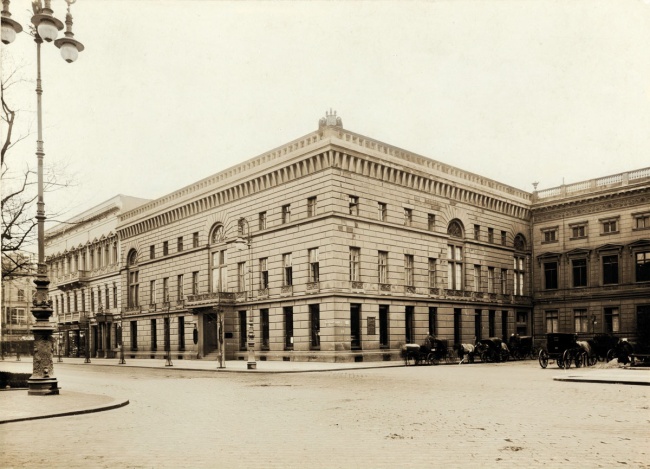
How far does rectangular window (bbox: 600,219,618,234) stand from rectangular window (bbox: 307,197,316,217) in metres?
26.4

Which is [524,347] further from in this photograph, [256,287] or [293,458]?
[293,458]

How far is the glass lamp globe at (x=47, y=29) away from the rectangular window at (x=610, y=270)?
154ft

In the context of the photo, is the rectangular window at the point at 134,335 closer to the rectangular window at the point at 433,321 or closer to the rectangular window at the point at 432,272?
the rectangular window at the point at 433,321

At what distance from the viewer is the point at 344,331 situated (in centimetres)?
3697

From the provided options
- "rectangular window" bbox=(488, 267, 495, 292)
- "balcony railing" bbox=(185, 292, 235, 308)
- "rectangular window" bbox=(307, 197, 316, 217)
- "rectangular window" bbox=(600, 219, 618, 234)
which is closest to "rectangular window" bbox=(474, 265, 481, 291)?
"rectangular window" bbox=(488, 267, 495, 292)

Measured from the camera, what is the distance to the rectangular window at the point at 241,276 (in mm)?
44562

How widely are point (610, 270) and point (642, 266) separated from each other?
2624 mm

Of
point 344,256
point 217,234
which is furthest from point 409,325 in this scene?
point 217,234

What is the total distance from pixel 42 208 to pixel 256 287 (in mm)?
27198

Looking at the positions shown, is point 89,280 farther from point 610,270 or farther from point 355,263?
point 610,270

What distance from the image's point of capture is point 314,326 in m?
38.5

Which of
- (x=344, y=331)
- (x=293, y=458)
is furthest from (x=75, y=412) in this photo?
(x=344, y=331)

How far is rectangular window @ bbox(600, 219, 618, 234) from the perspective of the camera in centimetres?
5009

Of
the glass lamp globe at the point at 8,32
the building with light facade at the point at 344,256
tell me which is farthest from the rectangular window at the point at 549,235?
the glass lamp globe at the point at 8,32
